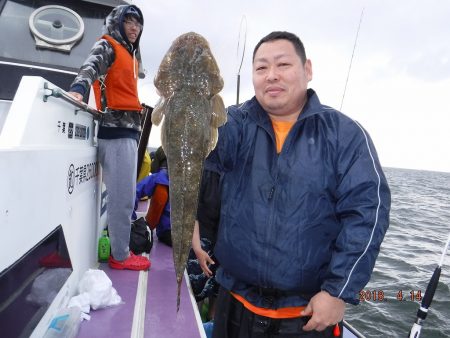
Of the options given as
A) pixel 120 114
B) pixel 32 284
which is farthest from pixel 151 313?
pixel 120 114

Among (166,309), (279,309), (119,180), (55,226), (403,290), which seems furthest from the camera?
(403,290)

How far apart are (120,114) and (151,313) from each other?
7.02ft

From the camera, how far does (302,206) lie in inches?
84.6

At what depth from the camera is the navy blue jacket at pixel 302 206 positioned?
1.98 meters

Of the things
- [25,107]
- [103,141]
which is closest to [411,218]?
[103,141]

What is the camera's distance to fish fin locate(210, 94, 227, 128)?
196 cm

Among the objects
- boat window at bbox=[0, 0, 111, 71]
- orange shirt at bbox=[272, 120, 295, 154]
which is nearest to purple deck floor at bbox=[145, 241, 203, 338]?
orange shirt at bbox=[272, 120, 295, 154]

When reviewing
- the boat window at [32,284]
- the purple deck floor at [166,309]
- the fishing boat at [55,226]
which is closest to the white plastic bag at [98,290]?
the fishing boat at [55,226]

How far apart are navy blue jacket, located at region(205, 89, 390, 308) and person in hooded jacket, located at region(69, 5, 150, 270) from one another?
194cm

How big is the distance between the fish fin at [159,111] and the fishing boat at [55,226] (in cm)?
72

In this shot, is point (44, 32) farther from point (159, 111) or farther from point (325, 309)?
point (325, 309)

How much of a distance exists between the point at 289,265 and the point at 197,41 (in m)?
1.47

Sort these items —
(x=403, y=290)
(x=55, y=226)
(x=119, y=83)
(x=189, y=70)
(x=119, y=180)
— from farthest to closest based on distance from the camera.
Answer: (x=403, y=290), (x=119, y=180), (x=119, y=83), (x=55, y=226), (x=189, y=70)

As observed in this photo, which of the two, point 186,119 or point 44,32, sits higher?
point 44,32
